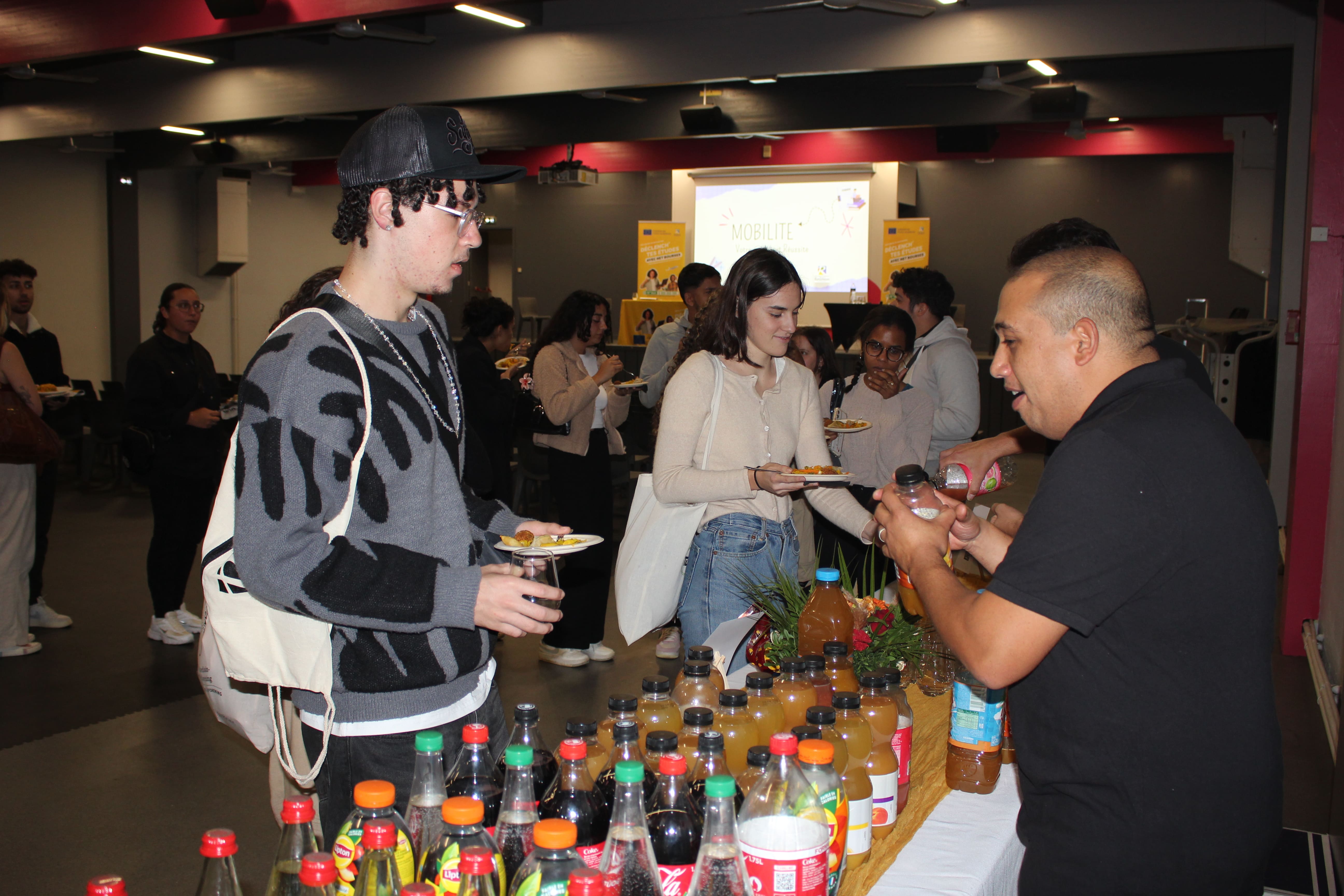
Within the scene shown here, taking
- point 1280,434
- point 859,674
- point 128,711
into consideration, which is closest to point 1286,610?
point 1280,434

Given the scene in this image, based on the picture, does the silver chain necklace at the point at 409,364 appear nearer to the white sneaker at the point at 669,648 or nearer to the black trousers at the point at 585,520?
the black trousers at the point at 585,520

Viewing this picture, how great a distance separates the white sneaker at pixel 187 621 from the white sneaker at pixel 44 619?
27.1 inches

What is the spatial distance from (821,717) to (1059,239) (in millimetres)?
1507

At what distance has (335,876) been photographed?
3.30 ft

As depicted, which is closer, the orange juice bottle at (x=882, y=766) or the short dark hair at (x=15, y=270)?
the orange juice bottle at (x=882, y=766)

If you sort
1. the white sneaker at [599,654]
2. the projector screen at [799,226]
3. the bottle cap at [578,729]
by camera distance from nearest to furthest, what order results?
the bottle cap at [578,729], the white sneaker at [599,654], the projector screen at [799,226]

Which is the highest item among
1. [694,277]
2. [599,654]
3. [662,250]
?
[662,250]

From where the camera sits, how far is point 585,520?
4.76 m

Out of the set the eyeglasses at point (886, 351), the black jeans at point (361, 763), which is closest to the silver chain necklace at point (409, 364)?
the black jeans at point (361, 763)

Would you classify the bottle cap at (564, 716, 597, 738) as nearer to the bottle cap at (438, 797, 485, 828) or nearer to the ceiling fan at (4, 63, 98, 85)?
the bottle cap at (438, 797, 485, 828)

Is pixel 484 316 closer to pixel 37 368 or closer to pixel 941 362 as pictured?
pixel 941 362

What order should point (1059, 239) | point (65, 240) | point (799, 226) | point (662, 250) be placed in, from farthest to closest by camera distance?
point (662, 250) < point (799, 226) < point (65, 240) < point (1059, 239)

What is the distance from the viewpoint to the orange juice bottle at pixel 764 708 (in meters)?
1.51

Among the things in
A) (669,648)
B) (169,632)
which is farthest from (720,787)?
(169,632)
